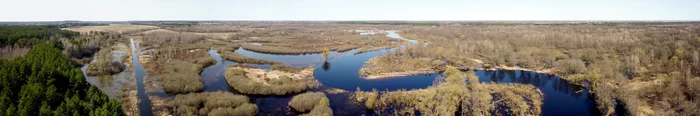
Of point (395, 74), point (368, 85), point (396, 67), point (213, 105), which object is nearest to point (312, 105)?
point (213, 105)

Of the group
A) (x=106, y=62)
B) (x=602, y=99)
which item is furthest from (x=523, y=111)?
(x=106, y=62)

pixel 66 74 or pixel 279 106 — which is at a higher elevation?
pixel 66 74

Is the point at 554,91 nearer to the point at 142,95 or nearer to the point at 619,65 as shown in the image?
the point at 619,65

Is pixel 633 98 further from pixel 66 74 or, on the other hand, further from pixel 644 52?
pixel 66 74

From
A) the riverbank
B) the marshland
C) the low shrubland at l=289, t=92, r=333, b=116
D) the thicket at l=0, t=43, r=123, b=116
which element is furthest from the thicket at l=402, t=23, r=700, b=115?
the thicket at l=0, t=43, r=123, b=116

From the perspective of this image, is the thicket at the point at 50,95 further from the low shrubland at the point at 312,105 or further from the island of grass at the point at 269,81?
the low shrubland at the point at 312,105

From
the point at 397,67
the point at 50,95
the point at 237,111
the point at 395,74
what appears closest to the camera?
the point at 50,95

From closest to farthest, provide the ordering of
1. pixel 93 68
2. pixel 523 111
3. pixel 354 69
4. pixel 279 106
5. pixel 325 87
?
pixel 523 111
pixel 279 106
pixel 325 87
pixel 93 68
pixel 354 69
